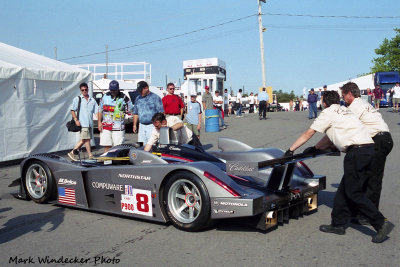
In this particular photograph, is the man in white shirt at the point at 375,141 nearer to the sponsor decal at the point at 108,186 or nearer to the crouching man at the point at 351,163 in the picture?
the crouching man at the point at 351,163

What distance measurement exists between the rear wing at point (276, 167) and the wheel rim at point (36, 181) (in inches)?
116

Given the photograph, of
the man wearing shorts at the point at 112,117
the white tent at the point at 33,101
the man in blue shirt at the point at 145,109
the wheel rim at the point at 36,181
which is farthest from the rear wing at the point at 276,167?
the white tent at the point at 33,101

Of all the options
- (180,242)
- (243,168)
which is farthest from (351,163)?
(180,242)

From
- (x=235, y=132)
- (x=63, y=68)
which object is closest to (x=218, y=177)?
(x=63, y=68)

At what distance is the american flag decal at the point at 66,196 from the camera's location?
5.41 meters

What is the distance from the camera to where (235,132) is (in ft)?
52.8

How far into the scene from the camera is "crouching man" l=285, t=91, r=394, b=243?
4.14 m

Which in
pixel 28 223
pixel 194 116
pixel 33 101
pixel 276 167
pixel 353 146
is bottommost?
pixel 28 223

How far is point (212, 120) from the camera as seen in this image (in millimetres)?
16250

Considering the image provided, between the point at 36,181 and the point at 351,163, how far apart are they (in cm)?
415

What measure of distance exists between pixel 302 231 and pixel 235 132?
38.2ft

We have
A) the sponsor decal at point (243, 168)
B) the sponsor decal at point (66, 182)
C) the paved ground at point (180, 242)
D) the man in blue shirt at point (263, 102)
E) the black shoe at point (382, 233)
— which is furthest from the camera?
the man in blue shirt at point (263, 102)

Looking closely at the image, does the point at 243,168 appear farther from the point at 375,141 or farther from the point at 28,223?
the point at 28,223

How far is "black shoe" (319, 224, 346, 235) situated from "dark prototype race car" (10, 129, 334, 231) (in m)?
0.39
